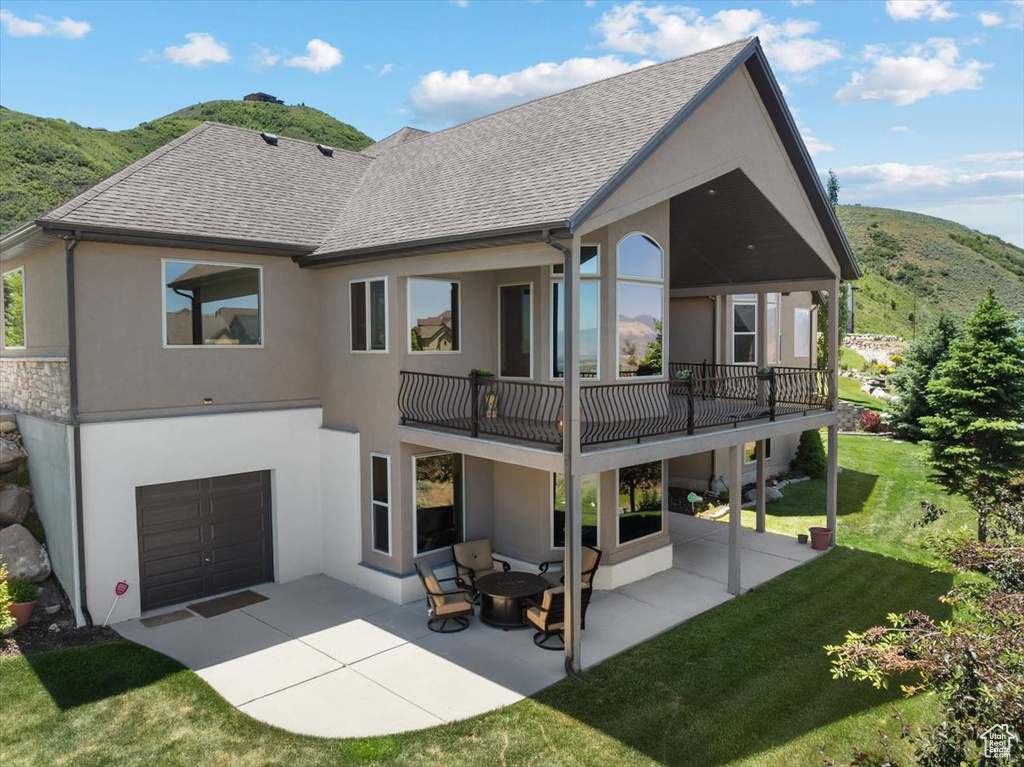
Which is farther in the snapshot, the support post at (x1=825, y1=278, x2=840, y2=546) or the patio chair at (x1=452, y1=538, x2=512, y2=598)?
the support post at (x1=825, y1=278, x2=840, y2=546)

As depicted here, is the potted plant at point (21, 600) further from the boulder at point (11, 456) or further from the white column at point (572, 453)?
the white column at point (572, 453)

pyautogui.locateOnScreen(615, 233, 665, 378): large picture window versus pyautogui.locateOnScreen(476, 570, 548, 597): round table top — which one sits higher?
pyautogui.locateOnScreen(615, 233, 665, 378): large picture window

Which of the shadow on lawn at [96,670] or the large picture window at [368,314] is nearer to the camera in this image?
the shadow on lawn at [96,670]

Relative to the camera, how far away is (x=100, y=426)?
36.2 feet

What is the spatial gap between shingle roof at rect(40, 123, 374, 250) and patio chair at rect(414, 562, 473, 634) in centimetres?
665

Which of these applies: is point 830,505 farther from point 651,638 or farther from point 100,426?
point 100,426

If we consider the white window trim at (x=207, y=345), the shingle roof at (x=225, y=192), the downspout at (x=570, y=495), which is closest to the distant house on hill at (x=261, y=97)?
the shingle roof at (x=225, y=192)

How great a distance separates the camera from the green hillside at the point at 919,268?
65938 mm

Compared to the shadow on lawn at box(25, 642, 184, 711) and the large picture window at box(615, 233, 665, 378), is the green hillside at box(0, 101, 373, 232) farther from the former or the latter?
the large picture window at box(615, 233, 665, 378)

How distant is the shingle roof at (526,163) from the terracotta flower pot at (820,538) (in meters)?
9.57

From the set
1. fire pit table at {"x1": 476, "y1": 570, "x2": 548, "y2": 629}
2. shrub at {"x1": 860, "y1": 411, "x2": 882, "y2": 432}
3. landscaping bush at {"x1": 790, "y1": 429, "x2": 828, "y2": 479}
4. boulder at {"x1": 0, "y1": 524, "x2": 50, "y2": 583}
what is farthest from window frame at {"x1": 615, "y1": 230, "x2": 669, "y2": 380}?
shrub at {"x1": 860, "y1": 411, "x2": 882, "y2": 432}

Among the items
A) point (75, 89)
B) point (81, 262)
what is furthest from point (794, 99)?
point (75, 89)

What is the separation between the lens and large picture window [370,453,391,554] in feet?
41.0

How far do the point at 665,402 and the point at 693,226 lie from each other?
4.36 meters
